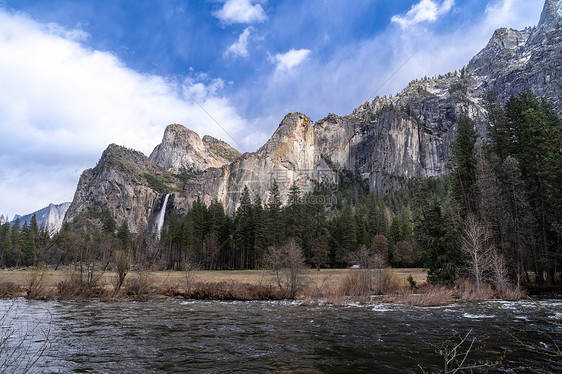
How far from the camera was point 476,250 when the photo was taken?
92.8 feet

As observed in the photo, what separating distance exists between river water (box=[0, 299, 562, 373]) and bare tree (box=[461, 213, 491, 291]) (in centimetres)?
616

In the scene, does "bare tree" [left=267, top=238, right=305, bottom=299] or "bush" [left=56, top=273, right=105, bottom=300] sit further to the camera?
"bare tree" [left=267, top=238, right=305, bottom=299]

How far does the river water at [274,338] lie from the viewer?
9.84m

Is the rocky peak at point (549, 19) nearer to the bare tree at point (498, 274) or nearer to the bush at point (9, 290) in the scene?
the bare tree at point (498, 274)

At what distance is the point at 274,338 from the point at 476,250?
22643mm

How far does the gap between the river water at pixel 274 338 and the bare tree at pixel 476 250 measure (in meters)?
6.16

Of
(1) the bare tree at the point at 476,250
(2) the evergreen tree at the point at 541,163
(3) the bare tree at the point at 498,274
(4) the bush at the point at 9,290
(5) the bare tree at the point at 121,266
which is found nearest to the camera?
(4) the bush at the point at 9,290

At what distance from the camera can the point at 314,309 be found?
76.7 ft

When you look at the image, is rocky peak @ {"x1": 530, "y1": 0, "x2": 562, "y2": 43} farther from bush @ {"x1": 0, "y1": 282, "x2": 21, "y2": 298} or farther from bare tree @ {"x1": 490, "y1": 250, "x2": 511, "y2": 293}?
bush @ {"x1": 0, "y1": 282, "x2": 21, "y2": 298}

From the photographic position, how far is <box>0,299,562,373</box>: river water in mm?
9844

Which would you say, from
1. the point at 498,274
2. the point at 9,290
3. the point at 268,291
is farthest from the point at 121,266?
the point at 498,274

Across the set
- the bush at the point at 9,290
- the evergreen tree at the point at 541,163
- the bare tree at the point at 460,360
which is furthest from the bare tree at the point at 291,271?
the evergreen tree at the point at 541,163

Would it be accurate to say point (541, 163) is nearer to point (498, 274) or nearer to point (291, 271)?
point (498, 274)

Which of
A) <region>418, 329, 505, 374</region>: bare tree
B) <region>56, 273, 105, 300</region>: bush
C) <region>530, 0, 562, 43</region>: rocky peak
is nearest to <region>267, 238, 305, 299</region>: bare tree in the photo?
<region>56, 273, 105, 300</region>: bush
